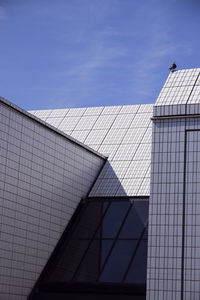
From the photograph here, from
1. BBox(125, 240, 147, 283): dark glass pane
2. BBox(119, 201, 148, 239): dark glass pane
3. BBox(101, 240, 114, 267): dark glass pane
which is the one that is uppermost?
BBox(119, 201, 148, 239): dark glass pane

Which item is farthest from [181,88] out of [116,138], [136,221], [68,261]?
[116,138]

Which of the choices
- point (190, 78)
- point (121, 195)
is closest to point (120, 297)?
point (121, 195)

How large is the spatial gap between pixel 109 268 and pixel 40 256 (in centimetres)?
375

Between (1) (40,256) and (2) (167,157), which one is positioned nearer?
(2) (167,157)

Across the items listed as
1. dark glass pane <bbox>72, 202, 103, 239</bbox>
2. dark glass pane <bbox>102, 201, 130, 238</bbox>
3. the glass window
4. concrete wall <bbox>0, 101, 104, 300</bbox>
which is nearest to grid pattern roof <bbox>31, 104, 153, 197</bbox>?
dark glass pane <bbox>102, 201, 130, 238</bbox>

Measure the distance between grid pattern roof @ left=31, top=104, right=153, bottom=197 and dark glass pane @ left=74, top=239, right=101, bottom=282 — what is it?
162 inches

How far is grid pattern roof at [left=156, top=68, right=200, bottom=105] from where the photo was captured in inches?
1225

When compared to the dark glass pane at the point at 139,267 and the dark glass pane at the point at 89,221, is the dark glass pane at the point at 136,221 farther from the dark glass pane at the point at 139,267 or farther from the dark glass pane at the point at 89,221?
the dark glass pane at the point at 89,221

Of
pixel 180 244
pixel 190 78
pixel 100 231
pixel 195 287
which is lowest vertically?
pixel 195 287

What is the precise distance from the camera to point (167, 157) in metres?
30.4

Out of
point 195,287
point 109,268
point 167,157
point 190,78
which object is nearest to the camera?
point 195,287

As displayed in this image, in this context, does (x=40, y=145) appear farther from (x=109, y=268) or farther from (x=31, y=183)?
(x=109, y=268)

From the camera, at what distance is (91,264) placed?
3531 centimetres

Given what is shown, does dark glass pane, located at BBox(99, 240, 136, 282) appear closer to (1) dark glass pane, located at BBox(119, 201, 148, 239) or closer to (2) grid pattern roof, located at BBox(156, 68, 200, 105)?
(1) dark glass pane, located at BBox(119, 201, 148, 239)
